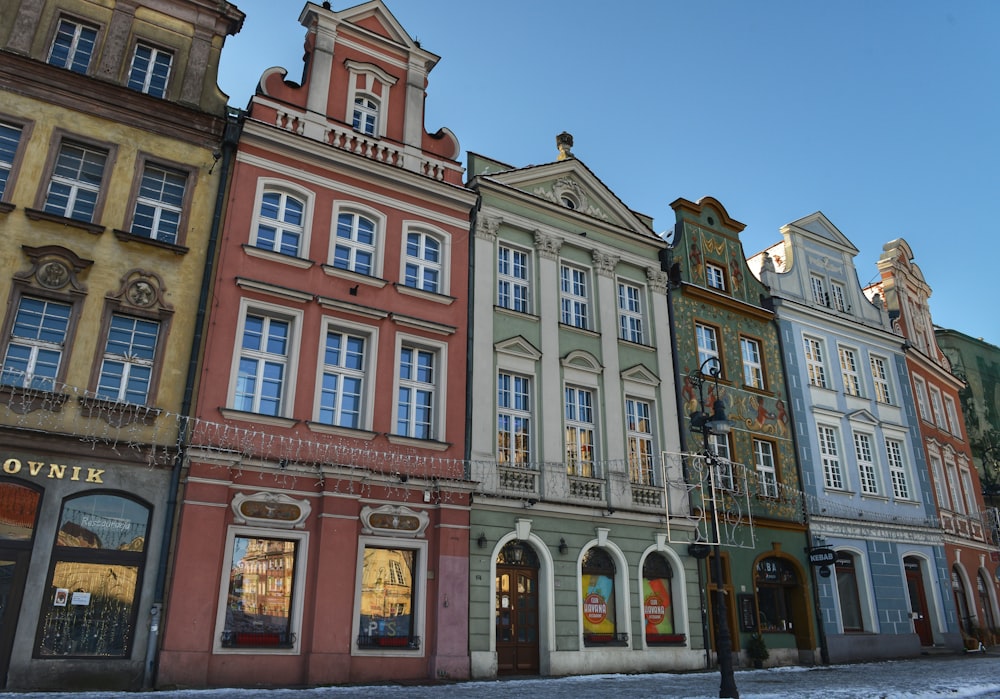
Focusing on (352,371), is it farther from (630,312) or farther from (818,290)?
(818,290)

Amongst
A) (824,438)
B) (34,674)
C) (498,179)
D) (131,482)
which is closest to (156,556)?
(131,482)

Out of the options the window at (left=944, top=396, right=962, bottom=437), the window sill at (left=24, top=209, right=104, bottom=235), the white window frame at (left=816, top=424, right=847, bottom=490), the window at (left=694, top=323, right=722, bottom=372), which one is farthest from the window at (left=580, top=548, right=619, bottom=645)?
the window at (left=944, top=396, right=962, bottom=437)

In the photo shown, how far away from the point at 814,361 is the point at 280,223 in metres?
19.2

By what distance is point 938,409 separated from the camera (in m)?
32.9

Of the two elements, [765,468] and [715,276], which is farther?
[715,276]

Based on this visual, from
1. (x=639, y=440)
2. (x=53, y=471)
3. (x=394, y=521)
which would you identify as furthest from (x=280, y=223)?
(x=639, y=440)

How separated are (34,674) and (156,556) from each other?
2526mm

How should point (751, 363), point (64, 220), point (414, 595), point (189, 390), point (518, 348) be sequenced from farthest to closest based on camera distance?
point (751, 363) < point (518, 348) < point (414, 595) < point (189, 390) < point (64, 220)

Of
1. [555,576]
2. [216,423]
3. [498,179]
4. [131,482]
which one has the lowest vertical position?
[555,576]

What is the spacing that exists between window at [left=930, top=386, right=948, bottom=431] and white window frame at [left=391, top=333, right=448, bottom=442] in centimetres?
2366

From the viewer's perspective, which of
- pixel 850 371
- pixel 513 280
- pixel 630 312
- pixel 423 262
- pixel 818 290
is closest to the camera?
pixel 423 262

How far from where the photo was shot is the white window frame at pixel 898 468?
91.5 ft

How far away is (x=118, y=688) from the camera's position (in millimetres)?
13172

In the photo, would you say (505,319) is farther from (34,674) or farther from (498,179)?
(34,674)
